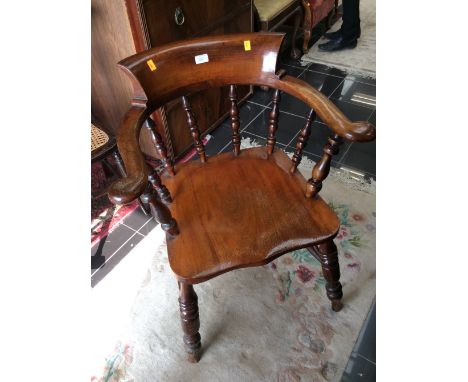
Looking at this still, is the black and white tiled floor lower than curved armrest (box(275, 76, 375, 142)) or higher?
lower

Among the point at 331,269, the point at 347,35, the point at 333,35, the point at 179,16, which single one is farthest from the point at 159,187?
the point at 333,35

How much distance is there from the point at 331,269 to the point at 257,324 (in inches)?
13.3

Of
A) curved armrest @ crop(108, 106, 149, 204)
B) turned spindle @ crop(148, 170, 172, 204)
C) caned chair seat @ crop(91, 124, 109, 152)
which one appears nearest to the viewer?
curved armrest @ crop(108, 106, 149, 204)

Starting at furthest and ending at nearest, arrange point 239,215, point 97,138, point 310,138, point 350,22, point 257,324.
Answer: point 350,22 < point 310,138 < point 97,138 < point 257,324 < point 239,215

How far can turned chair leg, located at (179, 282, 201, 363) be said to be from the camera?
39.2 inches

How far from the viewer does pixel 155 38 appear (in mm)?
1450

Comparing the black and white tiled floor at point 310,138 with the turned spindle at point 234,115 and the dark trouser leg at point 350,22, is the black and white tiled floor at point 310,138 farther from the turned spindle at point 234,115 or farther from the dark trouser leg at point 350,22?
the dark trouser leg at point 350,22

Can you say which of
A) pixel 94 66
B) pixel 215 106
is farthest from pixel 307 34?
pixel 94 66

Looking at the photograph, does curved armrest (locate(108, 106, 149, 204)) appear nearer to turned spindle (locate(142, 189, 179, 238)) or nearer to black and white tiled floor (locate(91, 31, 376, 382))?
turned spindle (locate(142, 189, 179, 238))

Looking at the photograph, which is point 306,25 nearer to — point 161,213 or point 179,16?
point 179,16

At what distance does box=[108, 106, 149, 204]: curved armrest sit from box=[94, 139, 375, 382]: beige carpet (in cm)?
74

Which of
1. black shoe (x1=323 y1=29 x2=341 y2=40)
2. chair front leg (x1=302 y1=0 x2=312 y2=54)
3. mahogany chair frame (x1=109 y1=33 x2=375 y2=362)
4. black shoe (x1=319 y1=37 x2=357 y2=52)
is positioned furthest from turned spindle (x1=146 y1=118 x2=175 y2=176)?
black shoe (x1=323 y1=29 x2=341 y2=40)
